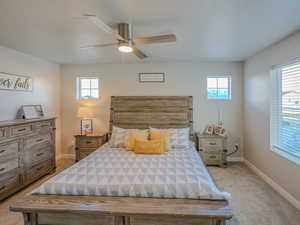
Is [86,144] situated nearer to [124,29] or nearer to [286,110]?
[124,29]

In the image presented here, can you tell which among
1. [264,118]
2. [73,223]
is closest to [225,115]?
[264,118]

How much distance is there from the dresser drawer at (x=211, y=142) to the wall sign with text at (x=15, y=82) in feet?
12.8

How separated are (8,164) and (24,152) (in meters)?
0.32

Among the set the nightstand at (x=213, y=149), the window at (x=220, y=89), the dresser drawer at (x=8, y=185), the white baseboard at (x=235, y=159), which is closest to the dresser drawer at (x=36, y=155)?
the dresser drawer at (x=8, y=185)

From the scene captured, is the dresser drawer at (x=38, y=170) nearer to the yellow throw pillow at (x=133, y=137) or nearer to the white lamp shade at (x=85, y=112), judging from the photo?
the white lamp shade at (x=85, y=112)

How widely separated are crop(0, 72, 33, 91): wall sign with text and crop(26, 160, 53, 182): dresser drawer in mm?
1518

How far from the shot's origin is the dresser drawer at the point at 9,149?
8.46 feet

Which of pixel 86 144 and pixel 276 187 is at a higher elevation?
pixel 86 144

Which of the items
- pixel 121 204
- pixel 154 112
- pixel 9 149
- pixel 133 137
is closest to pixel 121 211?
pixel 121 204

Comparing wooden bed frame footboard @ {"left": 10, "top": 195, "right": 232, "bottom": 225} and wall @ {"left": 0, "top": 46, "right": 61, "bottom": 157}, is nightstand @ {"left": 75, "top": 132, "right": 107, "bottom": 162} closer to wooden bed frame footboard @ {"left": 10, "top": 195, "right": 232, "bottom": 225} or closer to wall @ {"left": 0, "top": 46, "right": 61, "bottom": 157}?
wall @ {"left": 0, "top": 46, "right": 61, "bottom": 157}

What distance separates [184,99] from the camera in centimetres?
421

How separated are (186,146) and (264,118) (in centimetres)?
157

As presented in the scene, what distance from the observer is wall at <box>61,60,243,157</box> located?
4.24 meters

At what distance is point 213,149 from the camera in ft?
12.8
